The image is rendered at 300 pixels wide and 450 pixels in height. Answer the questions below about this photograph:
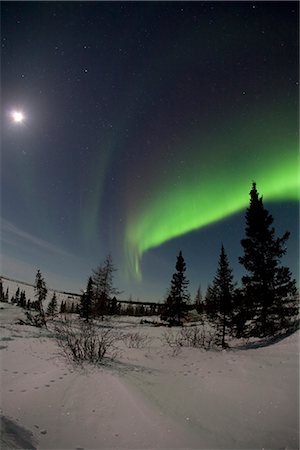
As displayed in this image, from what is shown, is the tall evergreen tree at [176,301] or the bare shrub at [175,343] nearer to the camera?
the bare shrub at [175,343]

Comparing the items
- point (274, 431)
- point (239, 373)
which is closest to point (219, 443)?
point (274, 431)

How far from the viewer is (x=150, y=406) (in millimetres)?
4480

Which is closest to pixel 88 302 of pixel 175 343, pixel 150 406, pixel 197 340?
pixel 175 343

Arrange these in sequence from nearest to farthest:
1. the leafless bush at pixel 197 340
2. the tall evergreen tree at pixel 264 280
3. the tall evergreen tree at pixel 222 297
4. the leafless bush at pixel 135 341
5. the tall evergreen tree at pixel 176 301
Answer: the leafless bush at pixel 135 341, the leafless bush at pixel 197 340, the tall evergreen tree at pixel 264 280, the tall evergreen tree at pixel 222 297, the tall evergreen tree at pixel 176 301

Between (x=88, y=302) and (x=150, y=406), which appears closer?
(x=150, y=406)

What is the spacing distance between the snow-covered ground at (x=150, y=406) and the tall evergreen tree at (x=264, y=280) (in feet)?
35.1

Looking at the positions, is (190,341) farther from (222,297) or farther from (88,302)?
(88,302)

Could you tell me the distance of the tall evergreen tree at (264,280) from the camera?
16984 mm

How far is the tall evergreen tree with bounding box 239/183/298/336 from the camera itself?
55.7 feet

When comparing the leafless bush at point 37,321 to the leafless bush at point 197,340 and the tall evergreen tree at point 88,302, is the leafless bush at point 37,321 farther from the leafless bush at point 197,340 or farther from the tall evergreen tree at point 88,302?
the tall evergreen tree at point 88,302

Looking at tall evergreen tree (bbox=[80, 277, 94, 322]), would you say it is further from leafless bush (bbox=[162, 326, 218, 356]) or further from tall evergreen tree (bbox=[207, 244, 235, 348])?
leafless bush (bbox=[162, 326, 218, 356])

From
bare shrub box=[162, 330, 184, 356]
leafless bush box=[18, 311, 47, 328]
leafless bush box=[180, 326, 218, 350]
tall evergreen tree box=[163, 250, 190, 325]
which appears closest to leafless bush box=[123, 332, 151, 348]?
bare shrub box=[162, 330, 184, 356]

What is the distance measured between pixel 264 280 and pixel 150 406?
16035 mm

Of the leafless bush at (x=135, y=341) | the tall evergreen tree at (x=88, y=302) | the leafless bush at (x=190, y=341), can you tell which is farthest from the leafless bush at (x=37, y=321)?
the tall evergreen tree at (x=88, y=302)
